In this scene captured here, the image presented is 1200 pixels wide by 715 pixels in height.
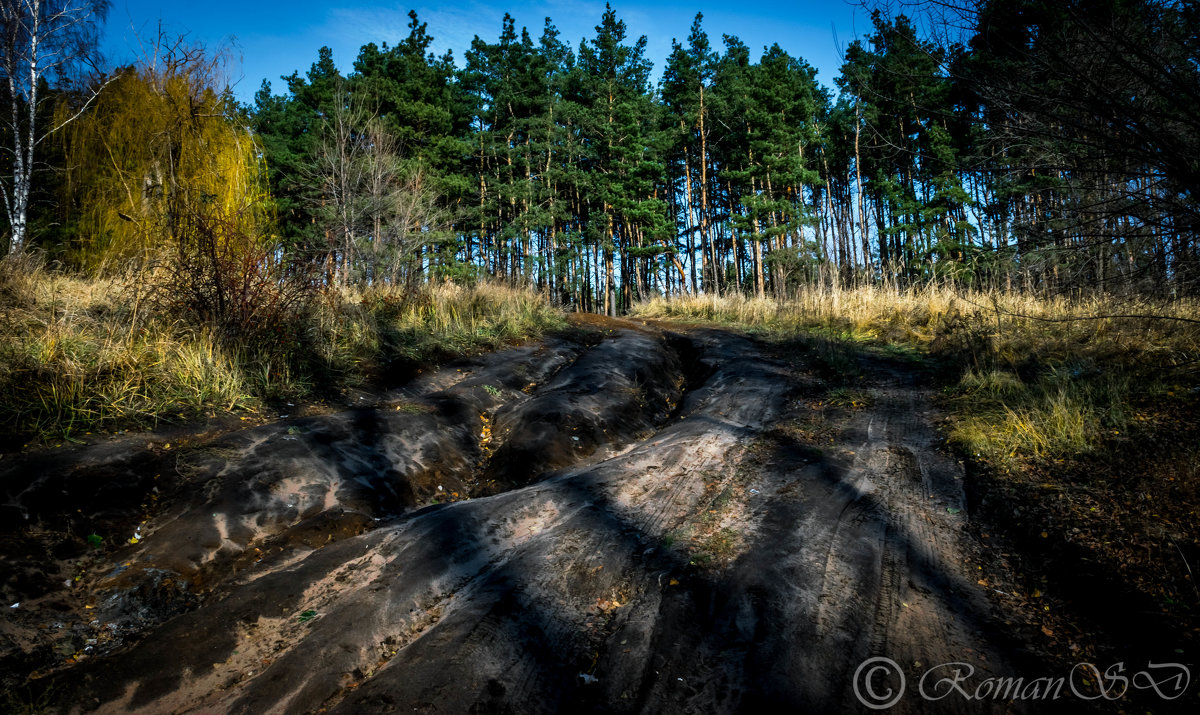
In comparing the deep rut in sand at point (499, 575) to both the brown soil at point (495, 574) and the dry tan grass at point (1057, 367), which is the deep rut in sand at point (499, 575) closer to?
the brown soil at point (495, 574)

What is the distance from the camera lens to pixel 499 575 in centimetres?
214

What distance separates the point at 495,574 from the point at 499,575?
24 mm

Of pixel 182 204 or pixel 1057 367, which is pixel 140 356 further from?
pixel 1057 367

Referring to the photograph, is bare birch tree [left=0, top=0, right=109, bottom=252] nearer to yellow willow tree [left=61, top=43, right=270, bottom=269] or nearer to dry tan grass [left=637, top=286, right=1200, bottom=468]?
yellow willow tree [left=61, top=43, right=270, bottom=269]

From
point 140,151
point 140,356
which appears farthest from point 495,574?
point 140,151

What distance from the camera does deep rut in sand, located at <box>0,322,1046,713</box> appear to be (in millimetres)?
1590

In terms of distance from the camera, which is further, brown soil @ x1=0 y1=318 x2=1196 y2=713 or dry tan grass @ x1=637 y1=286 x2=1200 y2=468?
dry tan grass @ x1=637 y1=286 x2=1200 y2=468

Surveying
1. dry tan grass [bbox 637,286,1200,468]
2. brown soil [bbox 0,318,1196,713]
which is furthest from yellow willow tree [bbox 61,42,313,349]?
dry tan grass [bbox 637,286,1200,468]

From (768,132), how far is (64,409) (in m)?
23.0

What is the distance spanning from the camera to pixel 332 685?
160 cm

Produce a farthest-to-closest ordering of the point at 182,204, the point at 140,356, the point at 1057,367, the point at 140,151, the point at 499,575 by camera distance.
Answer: the point at 140,151 → the point at 182,204 → the point at 1057,367 → the point at 140,356 → the point at 499,575

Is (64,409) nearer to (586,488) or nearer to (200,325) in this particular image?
(200,325)

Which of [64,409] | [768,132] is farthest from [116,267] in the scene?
[768,132]

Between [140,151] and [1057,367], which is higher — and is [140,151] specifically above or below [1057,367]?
above
